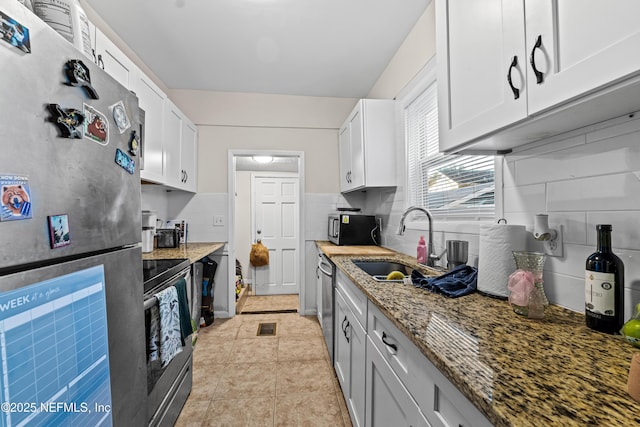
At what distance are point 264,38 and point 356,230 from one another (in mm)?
1886

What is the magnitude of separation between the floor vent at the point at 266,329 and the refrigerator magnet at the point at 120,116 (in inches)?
96.4

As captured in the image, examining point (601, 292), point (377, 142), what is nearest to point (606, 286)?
point (601, 292)

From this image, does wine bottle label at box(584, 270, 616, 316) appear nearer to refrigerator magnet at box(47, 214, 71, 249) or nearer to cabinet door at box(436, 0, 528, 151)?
cabinet door at box(436, 0, 528, 151)

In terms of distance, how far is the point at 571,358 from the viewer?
643 millimetres

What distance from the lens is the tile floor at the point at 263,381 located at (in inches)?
68.1

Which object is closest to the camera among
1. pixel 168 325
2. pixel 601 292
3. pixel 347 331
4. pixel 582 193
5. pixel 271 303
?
pixel 601 292

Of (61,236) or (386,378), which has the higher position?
(61,236)

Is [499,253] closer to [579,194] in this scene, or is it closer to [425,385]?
[579,194]

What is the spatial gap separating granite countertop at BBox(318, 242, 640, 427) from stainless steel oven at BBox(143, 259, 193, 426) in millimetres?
1048

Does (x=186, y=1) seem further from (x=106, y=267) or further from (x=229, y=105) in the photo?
(x=106, y=267)

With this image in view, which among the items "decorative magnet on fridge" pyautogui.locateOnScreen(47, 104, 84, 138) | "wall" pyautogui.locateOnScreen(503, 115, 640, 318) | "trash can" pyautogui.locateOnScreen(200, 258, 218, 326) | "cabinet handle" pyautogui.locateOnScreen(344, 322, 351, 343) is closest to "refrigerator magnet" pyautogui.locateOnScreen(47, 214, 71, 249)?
"decorative magnet on fridge" pyautogui.locateOnScreen(47, 104, 84, 138)

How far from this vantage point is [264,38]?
2303 millimetres

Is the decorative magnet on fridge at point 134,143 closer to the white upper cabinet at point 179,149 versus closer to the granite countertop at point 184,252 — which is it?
the granite countertop at point 184,252

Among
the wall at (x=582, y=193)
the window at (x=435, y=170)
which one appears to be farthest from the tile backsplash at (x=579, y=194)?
the window at (x=435, y=170)
